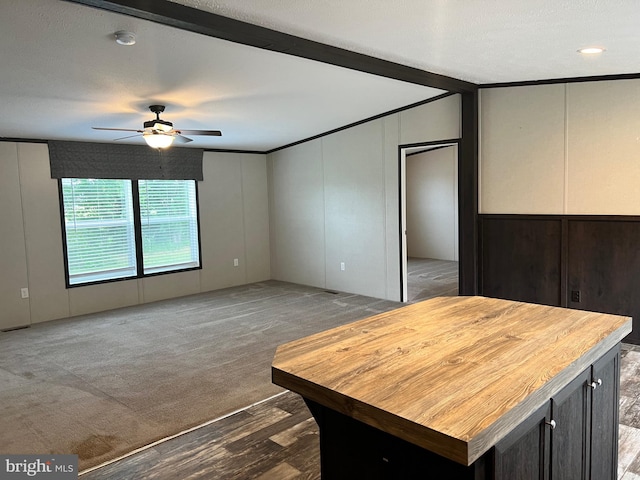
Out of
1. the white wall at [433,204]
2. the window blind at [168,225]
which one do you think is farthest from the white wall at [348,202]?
the white wall at [433,204]

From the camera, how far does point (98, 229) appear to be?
6.25m

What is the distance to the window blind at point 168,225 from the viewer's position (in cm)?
670

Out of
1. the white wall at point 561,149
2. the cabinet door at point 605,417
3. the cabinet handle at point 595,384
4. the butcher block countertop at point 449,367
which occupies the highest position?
the white wall at point 561,149

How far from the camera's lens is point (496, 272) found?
5.30 metres

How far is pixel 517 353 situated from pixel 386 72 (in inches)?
122

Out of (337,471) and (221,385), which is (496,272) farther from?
(337,471)

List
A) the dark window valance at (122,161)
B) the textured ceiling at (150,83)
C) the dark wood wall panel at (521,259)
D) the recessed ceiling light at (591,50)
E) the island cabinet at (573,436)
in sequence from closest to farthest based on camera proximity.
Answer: the island cabinet at (573,436) < the textured ceiling at (150,83) < the recessed ceiling light at (591,50) < the dark wood wall panel at (521,259) < the dark window valance at (122,161)

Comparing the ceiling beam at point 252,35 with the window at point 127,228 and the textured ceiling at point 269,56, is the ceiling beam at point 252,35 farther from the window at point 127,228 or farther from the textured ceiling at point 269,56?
the window at point 127,228

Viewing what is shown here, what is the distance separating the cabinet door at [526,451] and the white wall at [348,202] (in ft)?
14.3

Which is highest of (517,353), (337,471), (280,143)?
(280,143)

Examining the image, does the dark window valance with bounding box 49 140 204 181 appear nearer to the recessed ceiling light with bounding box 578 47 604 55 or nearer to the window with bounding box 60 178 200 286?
the window with bounding box 60 178 200 286

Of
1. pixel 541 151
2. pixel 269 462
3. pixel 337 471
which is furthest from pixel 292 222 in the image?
pixel 337 471

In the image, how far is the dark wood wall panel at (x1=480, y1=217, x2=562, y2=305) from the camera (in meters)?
4.89

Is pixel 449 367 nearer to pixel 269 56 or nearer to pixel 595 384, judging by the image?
pixel 595 384
